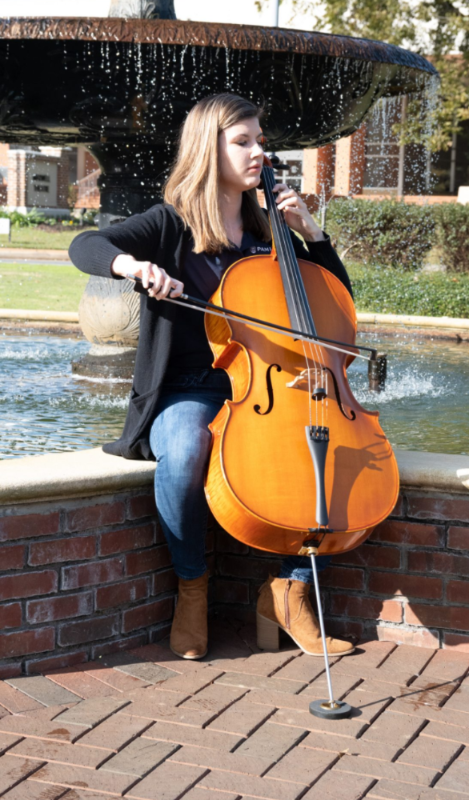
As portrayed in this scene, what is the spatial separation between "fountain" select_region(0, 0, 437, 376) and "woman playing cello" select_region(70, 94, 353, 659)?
1.05 m

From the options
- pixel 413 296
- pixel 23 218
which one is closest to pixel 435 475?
pixel 413 296

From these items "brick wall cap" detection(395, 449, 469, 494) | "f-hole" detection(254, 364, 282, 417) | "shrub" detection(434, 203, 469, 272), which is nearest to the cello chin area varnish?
"f-hole" detection(254, 364, 282, 417)

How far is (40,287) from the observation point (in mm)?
12406

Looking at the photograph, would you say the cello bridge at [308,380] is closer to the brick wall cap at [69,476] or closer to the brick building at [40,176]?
the brick wall cap at [69,476]

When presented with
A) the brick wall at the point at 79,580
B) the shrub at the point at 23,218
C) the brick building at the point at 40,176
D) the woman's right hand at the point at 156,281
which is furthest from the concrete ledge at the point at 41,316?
the brick building at the point at 40,176

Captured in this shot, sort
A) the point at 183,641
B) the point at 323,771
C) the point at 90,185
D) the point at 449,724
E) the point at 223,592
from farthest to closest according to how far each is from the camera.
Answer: the point at 90,185, the point at 223,592, the point at 183,641, the point at 449,724, the point at 323,771

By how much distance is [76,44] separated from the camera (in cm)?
390

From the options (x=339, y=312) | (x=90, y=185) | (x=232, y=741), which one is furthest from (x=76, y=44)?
(x=90, y=185)

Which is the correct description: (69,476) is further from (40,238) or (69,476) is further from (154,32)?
(40,238)

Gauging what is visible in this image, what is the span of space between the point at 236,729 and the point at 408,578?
805mm

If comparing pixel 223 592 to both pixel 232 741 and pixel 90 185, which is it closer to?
pixel 232 741

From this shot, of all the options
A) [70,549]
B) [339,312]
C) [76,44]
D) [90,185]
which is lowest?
[70,549]

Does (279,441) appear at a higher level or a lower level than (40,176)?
lower

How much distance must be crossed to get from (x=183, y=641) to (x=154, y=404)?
0.67 metres
